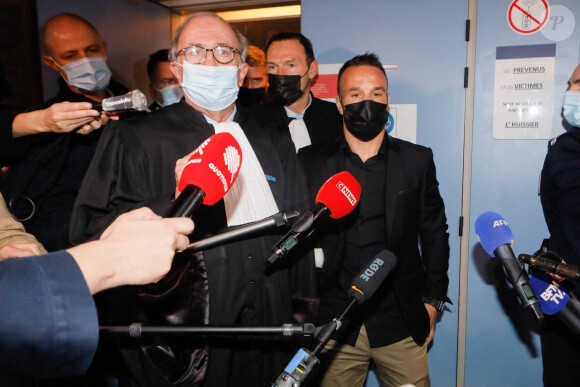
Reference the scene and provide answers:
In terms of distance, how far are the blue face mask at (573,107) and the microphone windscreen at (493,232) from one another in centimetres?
99

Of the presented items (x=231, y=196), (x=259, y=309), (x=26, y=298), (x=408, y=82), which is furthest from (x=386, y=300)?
(x=26, y=298)

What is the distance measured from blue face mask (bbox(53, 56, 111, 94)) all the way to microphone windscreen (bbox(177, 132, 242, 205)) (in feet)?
5.21

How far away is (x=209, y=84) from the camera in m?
1.53

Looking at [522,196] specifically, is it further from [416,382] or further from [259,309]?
[259,309]

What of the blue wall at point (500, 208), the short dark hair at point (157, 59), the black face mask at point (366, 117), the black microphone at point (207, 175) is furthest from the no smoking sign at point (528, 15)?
the short dark hair at point (157, 59)

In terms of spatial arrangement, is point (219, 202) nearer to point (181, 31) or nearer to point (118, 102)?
point (118, 102)

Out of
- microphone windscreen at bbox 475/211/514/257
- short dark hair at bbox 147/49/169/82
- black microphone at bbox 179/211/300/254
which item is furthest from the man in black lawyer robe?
short dark hair at bbox 147/49/169/82

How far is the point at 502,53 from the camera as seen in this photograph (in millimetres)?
2371

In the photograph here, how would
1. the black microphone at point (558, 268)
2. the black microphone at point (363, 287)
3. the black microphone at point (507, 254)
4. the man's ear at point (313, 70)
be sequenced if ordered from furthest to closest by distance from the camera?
the man's ear at point (313, 70)
the black microphone at point (507, 254)
the black microphone at point (558, 268)
the black microphone at point (363, 287)

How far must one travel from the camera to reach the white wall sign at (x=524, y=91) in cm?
232

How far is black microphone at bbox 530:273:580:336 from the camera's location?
4.22 ft

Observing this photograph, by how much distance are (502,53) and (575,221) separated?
1.13 m

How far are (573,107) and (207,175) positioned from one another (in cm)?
209

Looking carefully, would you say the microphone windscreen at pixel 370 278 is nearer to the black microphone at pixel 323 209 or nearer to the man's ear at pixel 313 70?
the black microphone at pixel 323 209
